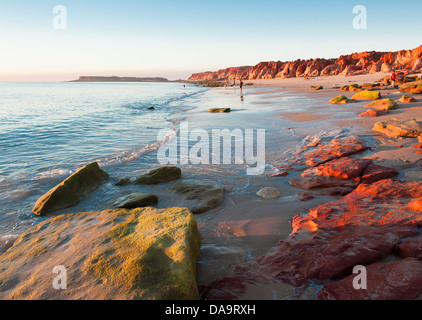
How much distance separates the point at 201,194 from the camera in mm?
4898

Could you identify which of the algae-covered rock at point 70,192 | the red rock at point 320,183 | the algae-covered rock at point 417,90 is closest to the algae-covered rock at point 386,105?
the algae-covered rock at point 417,90

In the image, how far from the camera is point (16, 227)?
14.0 feet

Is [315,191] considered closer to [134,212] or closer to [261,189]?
[261,189]

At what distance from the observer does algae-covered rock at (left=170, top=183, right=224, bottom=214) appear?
14.5ft

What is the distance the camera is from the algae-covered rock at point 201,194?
174 inches

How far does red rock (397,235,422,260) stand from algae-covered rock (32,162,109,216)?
5162 millimetres

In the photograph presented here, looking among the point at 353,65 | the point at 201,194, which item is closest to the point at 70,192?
the point at 201,194

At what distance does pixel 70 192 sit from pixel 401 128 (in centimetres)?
866

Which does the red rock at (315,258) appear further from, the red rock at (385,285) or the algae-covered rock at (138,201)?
the algae-covered rock at (138,201)

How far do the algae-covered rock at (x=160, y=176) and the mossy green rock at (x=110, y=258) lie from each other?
2.25 meters

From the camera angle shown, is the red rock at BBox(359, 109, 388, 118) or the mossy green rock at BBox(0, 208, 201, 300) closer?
the mossy green rock at BBox(0, 208, 201, 300)

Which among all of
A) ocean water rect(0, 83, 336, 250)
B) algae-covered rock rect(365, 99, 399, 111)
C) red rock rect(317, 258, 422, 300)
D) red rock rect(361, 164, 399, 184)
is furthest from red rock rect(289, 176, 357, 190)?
algae-covered rock rect(365, 99, 399, 111)

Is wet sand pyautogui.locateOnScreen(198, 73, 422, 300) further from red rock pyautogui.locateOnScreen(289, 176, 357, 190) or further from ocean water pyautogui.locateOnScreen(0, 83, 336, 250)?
ocean water pyautogui.locateOnScreen(0, 83, 336, 250)
